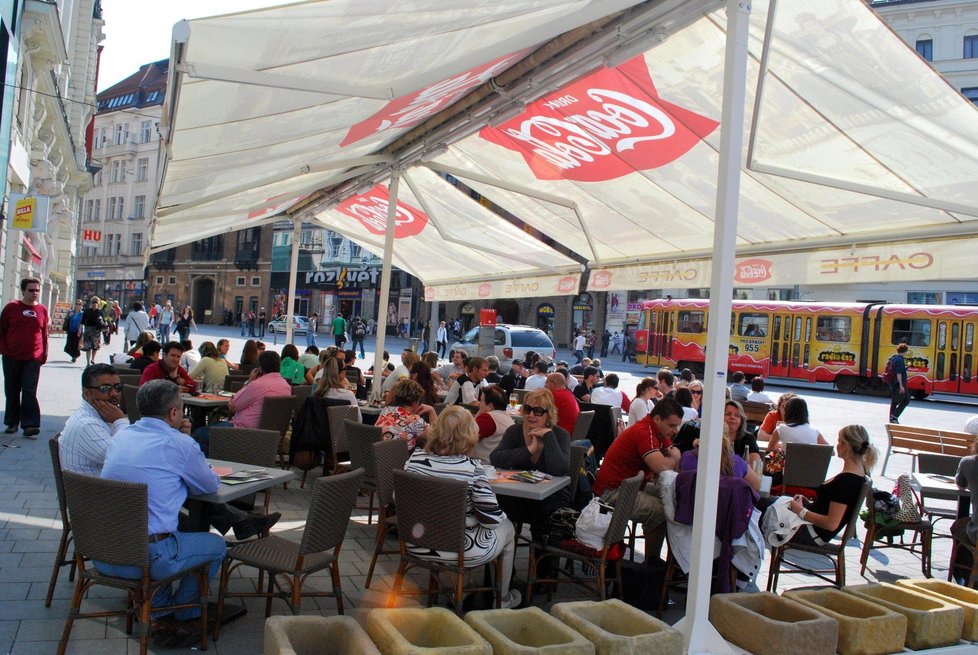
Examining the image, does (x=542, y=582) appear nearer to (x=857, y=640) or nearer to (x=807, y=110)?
(x=857, y=640)

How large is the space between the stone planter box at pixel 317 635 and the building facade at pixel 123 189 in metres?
67.8

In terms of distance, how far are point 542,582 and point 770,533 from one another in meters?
1.55

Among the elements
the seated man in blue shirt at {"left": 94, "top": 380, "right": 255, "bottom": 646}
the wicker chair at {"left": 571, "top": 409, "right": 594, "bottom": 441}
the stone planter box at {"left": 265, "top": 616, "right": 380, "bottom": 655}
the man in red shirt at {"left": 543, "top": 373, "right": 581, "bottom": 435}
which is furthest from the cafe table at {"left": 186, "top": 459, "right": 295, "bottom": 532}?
the wicker chair at {"left": 571, "top": 409, "right": 594, "bottom": 441}

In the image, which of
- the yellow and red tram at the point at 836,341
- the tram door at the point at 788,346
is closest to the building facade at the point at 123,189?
A: the yellow and red tram at the point at 836,341

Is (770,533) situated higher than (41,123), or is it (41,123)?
(41,123)

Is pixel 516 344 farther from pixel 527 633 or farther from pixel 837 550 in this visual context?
pixel 527 633

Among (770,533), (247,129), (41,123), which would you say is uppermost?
(41,123)

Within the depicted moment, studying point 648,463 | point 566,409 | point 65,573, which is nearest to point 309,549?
point 65,573

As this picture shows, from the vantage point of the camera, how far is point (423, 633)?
118 inches

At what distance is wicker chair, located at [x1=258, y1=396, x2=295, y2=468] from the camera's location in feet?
23.5

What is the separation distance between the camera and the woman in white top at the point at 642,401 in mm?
8578

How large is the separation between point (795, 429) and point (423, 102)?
451 centimetres

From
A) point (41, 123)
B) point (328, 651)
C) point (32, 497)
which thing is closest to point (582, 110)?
point (328, 651)

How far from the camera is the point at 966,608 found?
3.90 metres
